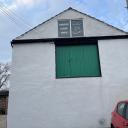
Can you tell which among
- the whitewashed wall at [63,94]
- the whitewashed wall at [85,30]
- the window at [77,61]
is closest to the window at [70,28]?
the whitewashed wall at [85,30]

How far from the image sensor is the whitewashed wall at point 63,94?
12500 mm

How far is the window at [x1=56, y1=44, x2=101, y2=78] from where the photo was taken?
13.2m

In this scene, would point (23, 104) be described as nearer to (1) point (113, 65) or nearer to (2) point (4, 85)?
(1) point (113, 65)

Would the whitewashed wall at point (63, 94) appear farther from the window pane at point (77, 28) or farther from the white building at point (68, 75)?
the window pane at point (77, 28)

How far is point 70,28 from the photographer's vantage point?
47.2ft

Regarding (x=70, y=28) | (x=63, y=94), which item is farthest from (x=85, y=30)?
(x=63, y=94)

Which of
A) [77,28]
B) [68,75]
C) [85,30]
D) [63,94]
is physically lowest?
[63,94]

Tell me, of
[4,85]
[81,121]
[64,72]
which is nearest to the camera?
[81,121]

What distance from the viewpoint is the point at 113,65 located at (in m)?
13.1

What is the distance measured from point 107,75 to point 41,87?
11.8 feet

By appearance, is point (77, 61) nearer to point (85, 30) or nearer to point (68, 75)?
point (68, 75)

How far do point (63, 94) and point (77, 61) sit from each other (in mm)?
2050

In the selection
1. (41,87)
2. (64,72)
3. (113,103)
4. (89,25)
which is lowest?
(113,103)

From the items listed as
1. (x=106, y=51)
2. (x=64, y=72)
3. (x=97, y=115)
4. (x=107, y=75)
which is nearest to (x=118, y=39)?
(x=106, y=51)
